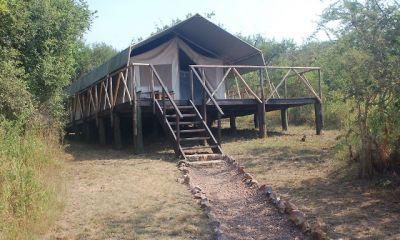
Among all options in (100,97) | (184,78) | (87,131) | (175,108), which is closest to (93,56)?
(87,131)

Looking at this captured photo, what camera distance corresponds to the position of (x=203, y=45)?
655 inches

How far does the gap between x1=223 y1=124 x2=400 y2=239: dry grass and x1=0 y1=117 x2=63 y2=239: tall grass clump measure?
348 cm

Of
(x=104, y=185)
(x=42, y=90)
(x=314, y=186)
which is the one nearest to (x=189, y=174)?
(x=104, y=185)

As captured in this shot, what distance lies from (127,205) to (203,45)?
10.9 metres

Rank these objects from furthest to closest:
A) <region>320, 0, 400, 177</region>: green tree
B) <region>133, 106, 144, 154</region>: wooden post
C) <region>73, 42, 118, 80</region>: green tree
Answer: <region>73, 42, 118, 80</region>: green tree → <region>133, 106, 144, 154</region>: wooden post → <region>320, 0, 400, 177</region>: green tree

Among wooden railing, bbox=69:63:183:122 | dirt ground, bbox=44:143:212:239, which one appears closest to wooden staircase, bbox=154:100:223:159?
dirt ground, bbox=44:143:212:239

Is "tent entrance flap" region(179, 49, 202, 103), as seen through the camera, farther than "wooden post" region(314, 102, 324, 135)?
Yes

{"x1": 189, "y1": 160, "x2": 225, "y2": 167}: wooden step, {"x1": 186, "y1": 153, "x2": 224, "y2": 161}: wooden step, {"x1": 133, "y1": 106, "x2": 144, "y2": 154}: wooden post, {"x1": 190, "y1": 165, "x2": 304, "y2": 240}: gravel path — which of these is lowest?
{"x1": 190, "y1": 165, "x2": 304, "y2": 240}: gravel path

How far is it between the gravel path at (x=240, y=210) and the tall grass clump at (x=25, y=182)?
2.31 metres

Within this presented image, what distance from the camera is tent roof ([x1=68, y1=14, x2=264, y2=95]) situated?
578 inches

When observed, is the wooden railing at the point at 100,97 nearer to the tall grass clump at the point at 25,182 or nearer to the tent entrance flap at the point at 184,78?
the tent entrance flap at the point at 184,78

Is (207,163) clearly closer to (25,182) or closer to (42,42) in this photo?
(25,182)

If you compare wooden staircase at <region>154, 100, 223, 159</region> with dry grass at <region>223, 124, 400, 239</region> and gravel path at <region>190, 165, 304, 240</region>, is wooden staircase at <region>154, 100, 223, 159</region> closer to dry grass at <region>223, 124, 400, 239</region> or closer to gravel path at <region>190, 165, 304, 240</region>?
dry grass at <region>223, 124, 400, 239</region>

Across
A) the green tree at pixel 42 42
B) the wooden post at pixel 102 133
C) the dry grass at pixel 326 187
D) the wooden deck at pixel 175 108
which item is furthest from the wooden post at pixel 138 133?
the wooden post at pixel 102 133
